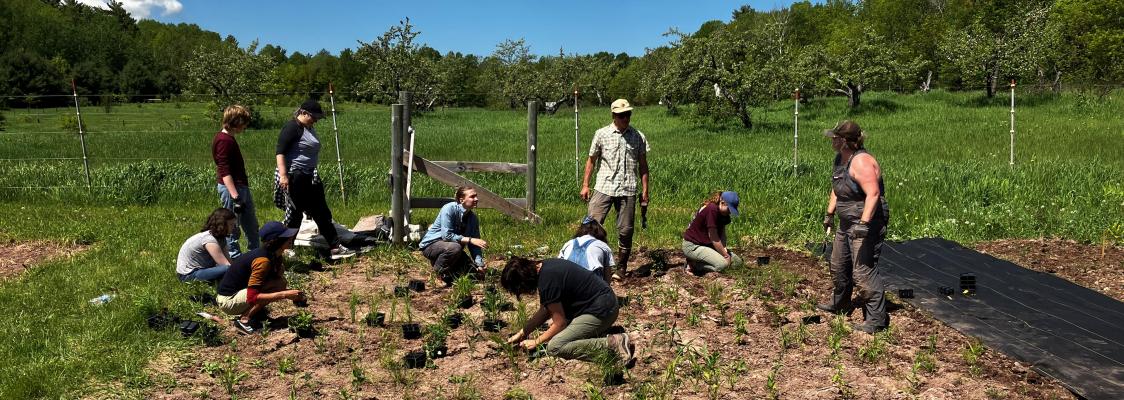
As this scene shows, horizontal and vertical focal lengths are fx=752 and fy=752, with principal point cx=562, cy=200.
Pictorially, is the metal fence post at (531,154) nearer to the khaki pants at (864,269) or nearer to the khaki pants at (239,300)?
the khaki pants at (239,300)

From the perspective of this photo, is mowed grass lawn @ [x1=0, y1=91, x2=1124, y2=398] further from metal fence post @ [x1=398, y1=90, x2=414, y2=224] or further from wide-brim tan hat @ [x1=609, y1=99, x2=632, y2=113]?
wide-brim tan hat @ [x1=609, y1=99, x2=632, y2=113]

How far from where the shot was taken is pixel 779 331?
19.2 ft

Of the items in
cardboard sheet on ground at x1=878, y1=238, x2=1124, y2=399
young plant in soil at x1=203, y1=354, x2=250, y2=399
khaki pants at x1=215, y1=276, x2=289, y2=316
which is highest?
khaki pants at x1=215, y1=276, x2=289, y2=316

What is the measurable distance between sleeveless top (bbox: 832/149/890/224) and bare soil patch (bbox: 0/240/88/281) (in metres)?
8.02

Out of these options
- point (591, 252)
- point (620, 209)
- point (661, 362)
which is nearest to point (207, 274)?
point (591, 252)

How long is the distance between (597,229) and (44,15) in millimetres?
86272

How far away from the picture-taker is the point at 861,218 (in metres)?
5.47

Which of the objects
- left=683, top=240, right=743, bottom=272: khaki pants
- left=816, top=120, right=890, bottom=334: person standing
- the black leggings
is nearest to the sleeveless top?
left=816, top=120, right=890, bottom=334: person standing

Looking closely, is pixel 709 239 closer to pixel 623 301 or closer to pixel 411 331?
pixel 623 301

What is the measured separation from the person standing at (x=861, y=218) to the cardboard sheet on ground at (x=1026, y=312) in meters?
0.72

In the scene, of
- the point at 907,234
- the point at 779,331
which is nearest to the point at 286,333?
the point at 779,331

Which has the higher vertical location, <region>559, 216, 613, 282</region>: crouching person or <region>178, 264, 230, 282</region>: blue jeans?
<region>559, 216, 613, 282</region>: crouching person

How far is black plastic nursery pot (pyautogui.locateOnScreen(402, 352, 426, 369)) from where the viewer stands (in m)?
5.16

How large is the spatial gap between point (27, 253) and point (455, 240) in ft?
17.8
